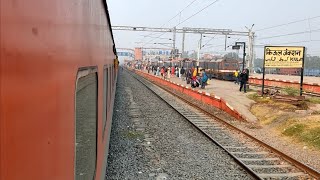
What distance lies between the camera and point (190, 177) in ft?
22.6

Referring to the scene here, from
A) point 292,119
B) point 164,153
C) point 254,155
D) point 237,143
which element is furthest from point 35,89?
point 292,119

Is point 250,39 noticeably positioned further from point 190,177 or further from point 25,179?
point 25,179

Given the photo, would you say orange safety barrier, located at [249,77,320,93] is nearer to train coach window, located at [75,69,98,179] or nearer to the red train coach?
train coach window, located at [75,69,98,179]

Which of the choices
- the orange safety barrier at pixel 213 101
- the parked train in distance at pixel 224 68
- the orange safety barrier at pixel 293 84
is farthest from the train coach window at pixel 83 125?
the parked train in distance at pixel 224 68

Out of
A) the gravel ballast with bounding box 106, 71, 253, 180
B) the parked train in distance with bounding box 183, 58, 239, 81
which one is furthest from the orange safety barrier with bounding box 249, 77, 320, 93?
the gravel ballast with bounding box 106, 71, 253, 180

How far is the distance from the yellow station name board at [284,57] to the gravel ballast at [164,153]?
845cm

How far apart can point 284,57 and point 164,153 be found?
12.8 metres

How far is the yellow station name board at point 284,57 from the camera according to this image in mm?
19047

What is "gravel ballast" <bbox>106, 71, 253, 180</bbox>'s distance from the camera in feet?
23.3

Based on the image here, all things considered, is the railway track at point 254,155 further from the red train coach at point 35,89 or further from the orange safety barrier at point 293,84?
the orange safety barrier at point 293,84

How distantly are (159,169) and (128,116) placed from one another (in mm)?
7455

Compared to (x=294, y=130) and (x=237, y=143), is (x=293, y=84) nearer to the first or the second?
(x=294, y=130)

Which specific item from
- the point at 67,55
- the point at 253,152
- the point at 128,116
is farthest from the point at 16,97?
the point at 128,116

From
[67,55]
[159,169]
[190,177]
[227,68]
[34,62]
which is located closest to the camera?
[34,62]
